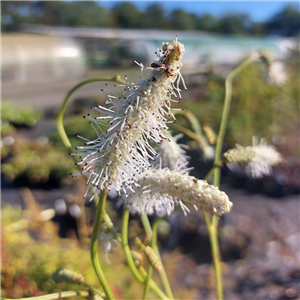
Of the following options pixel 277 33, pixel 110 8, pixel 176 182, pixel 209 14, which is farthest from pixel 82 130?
pixel 277 33

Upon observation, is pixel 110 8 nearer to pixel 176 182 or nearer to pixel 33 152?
pixel 33 152

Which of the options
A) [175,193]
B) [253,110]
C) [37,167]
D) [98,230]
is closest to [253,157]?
[175,193]

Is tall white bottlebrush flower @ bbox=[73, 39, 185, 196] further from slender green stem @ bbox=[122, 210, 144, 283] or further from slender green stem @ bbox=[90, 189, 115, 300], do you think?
slender green stem @ bbox=[122, 210, 144, 283]

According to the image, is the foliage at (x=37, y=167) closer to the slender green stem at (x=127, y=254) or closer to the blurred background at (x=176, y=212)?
the blurred background at (x=176, y=212)

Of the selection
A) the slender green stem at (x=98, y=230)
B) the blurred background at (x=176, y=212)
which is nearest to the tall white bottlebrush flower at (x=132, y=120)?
the slender green stem at (x=98, y=230)

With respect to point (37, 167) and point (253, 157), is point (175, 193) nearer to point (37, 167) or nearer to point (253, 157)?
point (253, 157)

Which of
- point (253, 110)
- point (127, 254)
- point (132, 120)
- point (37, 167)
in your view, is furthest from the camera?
point (253, 110)
